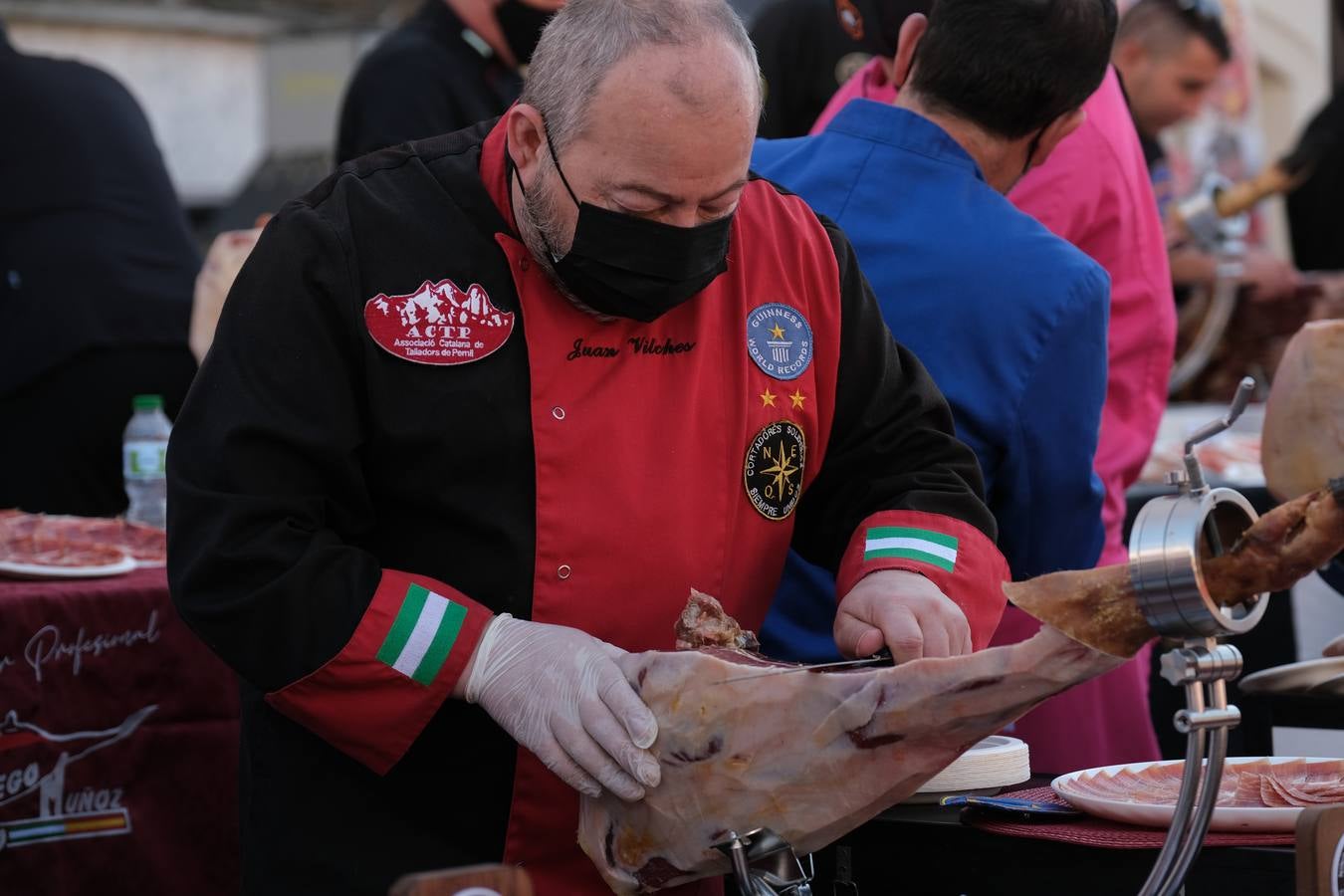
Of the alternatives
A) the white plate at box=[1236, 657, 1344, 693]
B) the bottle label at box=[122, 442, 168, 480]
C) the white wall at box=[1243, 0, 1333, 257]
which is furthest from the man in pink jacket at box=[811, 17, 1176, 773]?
the white wall at box=[1243, 0, 1333, 257]

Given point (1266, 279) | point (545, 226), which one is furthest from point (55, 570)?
point (1266, 279)

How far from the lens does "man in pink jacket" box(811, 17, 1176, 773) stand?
2947 mm

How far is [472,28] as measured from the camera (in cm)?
471

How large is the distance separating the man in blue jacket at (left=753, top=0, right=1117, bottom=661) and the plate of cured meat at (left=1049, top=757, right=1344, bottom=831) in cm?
66

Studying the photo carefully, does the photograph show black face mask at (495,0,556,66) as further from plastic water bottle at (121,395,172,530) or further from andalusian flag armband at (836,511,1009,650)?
andalusian flag armband at (836,511,1009,650)

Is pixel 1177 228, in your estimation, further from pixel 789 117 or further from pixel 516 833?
pixel 516 833

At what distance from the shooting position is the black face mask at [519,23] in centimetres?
463

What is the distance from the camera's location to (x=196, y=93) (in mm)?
13961

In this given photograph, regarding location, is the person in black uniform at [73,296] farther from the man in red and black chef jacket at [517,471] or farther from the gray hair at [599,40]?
the gray hair at [599,40]

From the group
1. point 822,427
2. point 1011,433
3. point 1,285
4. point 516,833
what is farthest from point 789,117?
point 516,833

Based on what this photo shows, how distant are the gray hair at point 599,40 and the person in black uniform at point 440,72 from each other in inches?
101

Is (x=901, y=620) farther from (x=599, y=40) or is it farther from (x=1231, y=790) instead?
(x=599, y=40)

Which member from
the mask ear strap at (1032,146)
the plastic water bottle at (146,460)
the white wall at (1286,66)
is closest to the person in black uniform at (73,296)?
the plastic water bottle at (146,460)

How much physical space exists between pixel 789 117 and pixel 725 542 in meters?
3.39
